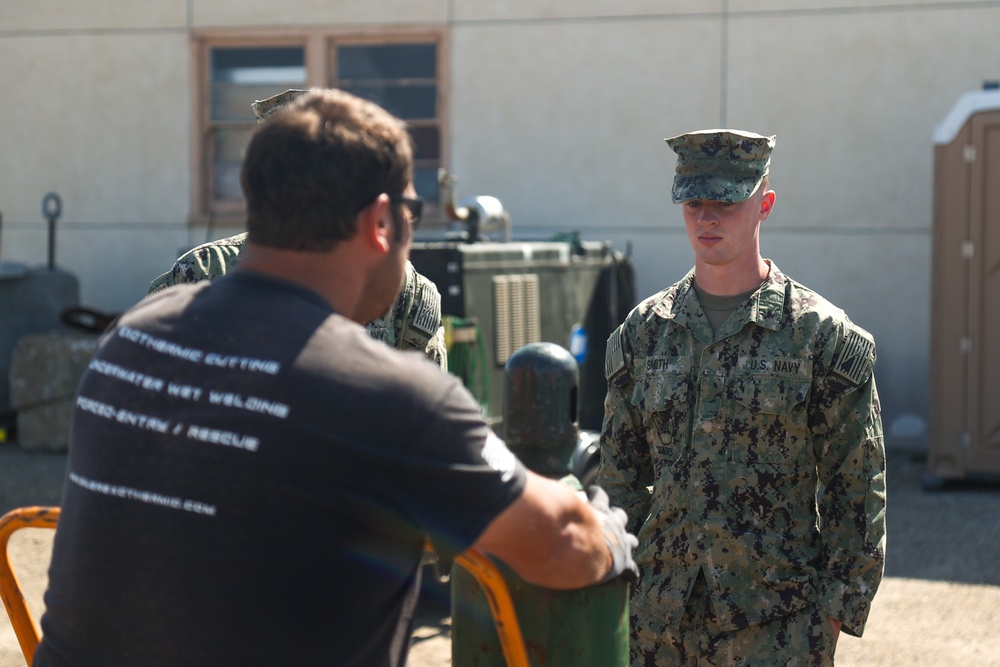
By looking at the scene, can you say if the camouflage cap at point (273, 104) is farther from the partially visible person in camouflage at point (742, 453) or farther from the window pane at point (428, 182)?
the window pane at point (428, 182)

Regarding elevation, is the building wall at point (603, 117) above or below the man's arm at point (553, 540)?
above

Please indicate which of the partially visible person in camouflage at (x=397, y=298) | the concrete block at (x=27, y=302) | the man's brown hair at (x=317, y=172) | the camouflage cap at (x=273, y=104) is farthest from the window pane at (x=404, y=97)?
the man's brown hair at (x=317, y=172)

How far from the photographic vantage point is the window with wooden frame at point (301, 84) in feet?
36.8

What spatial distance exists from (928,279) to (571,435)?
8489 mm

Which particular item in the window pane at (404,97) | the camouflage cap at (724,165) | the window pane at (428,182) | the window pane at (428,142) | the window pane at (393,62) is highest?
the window pane at (393,62)

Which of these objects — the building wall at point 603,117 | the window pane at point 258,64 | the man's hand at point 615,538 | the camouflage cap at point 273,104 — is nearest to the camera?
the man's hand at point 615,538

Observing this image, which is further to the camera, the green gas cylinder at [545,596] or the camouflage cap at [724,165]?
the camouflage cap at [724,165]

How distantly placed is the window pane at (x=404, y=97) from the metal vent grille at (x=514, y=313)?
12.9ft

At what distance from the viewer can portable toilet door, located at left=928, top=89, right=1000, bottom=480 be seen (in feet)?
28.1

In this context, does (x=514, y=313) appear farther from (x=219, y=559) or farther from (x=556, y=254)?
(x=219, y=559)

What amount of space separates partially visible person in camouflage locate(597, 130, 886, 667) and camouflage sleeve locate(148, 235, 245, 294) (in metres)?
1.14

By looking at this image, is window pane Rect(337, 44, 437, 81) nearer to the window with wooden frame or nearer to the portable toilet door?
the window with wooden frame

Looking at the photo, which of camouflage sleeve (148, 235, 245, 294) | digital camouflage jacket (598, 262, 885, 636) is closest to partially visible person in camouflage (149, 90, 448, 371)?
camouflage sleeve (148, 235, 245, 294)

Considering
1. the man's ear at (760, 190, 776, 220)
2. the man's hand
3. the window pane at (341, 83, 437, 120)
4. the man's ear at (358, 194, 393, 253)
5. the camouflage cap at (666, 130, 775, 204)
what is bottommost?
the man's hand
